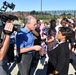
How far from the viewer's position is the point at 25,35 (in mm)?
5699

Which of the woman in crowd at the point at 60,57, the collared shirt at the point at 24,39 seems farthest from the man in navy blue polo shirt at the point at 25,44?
the woman in crowd at the point at 60,57

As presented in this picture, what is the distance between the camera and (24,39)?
5715 millimetres

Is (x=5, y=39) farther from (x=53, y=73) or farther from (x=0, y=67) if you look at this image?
(x=53, y=73)

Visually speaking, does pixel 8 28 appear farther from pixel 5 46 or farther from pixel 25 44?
pixel 25 44

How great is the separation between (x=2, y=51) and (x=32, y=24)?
195 cm

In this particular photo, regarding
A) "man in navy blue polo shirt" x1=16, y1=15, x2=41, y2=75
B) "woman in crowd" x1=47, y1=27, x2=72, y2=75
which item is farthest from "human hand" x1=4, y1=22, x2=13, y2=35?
"man in navy blue polo shirt" x1=16, y1=15, x2=41, y2=75

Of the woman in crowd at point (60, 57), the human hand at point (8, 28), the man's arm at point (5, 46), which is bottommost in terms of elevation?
the woman in crowd at point (60, 57)

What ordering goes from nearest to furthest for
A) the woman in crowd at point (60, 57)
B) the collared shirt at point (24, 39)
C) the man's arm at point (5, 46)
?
1. the man's arm at point (5, 46)
2. the woman in crowd at point (60, 57)
3. the collared shirt at point (24, 39)

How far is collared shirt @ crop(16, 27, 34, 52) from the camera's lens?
18.5 ft

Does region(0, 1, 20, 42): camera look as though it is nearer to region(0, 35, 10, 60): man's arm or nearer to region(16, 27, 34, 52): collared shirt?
region(0, 35, 10, 60): man's arm

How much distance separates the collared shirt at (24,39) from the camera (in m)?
5.65

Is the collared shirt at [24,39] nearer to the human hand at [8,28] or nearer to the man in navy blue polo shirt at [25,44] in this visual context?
the man in navy blue polo shirt at [25,44]

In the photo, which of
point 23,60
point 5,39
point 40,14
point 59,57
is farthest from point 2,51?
point 40,14

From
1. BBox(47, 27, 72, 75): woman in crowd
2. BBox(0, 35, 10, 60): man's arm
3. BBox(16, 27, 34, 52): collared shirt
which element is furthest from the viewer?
BBox(16, 27, 34, 52): collared shirt
